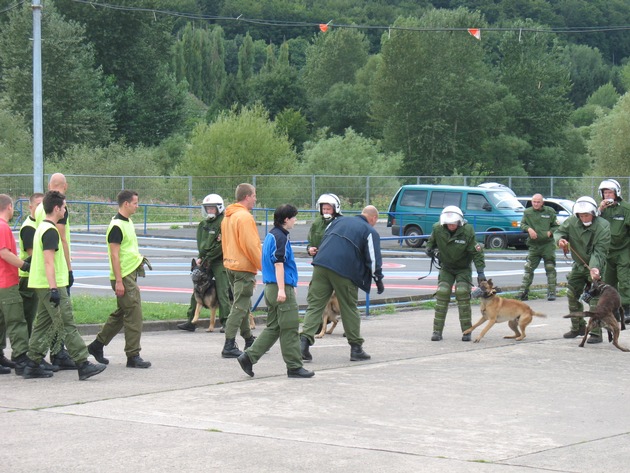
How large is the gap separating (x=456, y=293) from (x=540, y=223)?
620 cm

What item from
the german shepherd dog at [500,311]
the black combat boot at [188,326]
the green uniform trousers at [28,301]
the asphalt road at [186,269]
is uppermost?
the green uniform trousers at [28,301]

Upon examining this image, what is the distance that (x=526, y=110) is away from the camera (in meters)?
91.2

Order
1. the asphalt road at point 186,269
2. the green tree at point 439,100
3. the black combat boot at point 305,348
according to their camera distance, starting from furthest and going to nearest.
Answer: the green tree at point 439,100 → the asphalt road at point 186,269 → the black combat boot at point 305,348

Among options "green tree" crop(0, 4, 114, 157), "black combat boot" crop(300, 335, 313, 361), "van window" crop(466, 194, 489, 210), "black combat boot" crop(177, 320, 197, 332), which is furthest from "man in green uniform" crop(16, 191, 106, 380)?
"green tree" crop(0, 4, 114, 157)

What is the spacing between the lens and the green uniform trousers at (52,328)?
33.8ft

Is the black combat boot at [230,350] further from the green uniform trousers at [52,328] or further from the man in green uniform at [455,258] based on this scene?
the man in green uniform at [455,258]

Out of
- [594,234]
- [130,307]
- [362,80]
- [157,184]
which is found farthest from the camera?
[362,80]

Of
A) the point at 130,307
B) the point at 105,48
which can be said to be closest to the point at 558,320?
the point at 130,307

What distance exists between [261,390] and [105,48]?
7275cm

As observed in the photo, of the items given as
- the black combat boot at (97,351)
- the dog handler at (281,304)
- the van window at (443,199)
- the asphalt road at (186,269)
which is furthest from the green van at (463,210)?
the dog handler at (281,304)

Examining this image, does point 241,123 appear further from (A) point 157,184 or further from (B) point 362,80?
(B) point 362,80

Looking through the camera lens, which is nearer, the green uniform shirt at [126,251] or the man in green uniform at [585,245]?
the green uniform shirt at [126,251]

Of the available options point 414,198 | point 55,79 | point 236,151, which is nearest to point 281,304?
point 414,198

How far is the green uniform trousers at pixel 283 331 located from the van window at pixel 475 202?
21.6 metres
